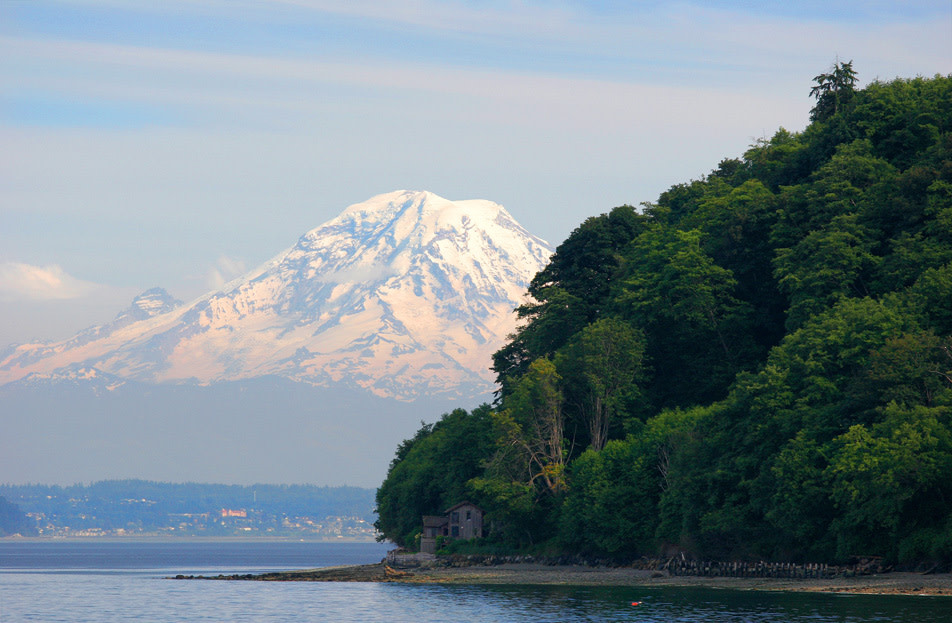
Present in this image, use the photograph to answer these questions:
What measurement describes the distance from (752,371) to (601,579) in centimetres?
2549

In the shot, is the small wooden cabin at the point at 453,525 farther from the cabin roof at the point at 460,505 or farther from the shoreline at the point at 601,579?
the shoreline at the point at 601,579

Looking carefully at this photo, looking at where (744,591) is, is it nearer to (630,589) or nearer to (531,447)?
(630,589)

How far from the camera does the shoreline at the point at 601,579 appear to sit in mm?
64125

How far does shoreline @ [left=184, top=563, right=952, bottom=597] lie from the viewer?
210ft

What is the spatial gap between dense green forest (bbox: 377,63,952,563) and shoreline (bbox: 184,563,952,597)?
6.99ft

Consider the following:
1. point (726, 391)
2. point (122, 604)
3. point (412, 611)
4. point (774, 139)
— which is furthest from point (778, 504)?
point (774, 139)

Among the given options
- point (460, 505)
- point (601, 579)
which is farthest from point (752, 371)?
point (460, 505)

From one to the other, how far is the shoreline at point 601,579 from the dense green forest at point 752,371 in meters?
2.13

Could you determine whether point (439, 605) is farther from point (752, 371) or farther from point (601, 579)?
point (752, 371)

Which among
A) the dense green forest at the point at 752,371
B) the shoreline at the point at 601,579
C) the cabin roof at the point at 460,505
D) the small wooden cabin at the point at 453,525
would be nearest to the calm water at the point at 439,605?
the shoreline at the point at 601,579

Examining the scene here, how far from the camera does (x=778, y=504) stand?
7238cm

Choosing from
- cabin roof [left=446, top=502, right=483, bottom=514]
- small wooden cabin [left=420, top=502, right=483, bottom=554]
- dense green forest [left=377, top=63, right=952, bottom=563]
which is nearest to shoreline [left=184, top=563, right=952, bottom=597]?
dense green forest [left=377, top=63, right=952, bottom=563]

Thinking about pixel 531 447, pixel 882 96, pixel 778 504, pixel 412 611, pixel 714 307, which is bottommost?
pixel 412 611

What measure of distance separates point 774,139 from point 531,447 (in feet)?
167
